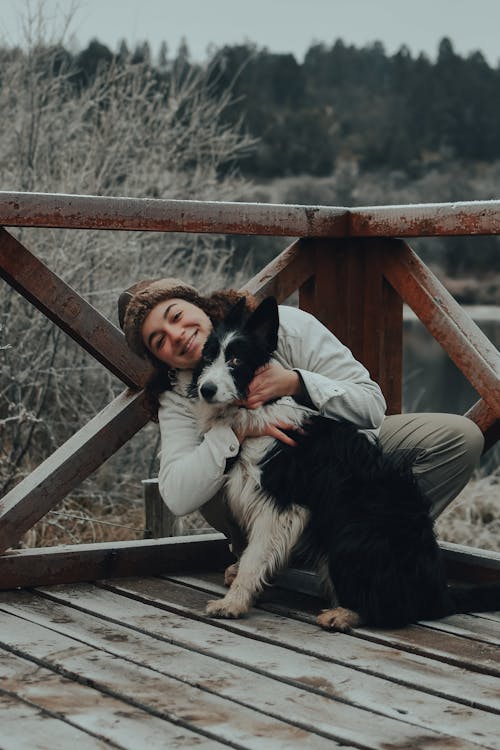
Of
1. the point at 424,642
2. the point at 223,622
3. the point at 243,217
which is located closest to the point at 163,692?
the point at 223,622

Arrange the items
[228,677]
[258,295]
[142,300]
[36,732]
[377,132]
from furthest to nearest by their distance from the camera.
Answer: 1. [377,132]
2. [258,295]
3. [142,300]
4. [228,677]
5. [36,732]

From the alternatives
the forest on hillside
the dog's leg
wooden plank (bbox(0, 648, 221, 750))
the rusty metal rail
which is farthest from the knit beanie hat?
the forest on hillside

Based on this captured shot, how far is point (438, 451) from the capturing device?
3742 mm

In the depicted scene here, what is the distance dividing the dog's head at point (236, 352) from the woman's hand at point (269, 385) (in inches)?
1.3

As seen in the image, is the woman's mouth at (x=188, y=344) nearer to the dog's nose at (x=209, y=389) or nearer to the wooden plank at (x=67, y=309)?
the dog's nose at (x=209, y=389)

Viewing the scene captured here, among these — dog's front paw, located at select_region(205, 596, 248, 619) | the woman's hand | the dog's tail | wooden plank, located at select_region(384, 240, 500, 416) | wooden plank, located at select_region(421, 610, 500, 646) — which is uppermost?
wooden plank, located at select_region(384, 240, 500, 416)

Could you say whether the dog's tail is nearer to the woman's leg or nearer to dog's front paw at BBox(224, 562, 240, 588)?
the woman's leg

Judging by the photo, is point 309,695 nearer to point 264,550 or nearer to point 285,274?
point 264,550

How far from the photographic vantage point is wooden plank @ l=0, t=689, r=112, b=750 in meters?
2.36

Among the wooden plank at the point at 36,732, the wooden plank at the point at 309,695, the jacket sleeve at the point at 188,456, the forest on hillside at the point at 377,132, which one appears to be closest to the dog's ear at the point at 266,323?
the jacket sleeve at the point at 188,456

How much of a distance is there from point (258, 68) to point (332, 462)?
3207 centimetres

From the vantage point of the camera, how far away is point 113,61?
949cm

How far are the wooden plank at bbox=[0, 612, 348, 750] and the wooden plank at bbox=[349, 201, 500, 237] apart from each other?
1.70 m

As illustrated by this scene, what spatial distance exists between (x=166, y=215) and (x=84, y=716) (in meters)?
1.90
